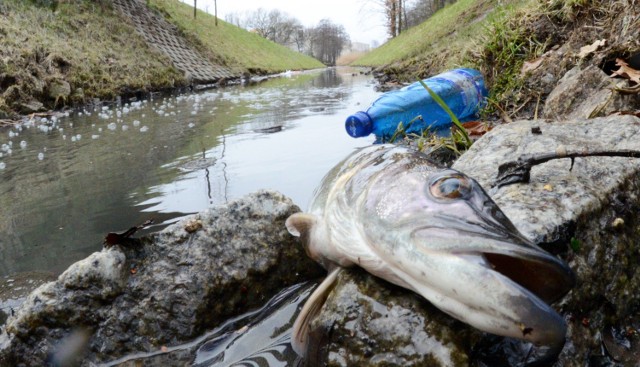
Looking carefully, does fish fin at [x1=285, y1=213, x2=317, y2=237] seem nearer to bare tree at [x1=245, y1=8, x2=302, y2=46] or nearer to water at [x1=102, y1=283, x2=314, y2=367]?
water at [x1=102, y1=283, x2=314, y2=367]

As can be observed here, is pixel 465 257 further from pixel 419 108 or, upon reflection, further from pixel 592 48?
pixel 419 108

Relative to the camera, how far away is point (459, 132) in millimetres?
4137

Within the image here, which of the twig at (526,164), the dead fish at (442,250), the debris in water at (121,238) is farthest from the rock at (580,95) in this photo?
the debris in water at (121,238)

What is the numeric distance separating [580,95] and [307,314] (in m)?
3.75

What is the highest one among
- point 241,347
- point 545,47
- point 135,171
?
point 545,47

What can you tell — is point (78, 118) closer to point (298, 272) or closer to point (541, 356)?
point (298, 272)

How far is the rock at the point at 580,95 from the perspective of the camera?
395 cm

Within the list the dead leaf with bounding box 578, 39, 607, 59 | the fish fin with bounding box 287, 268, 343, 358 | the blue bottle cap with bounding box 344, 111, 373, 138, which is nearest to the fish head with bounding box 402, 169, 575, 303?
the fish fin with bounding box 287, 268, 343, 358

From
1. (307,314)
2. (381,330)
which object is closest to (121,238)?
(307,314)

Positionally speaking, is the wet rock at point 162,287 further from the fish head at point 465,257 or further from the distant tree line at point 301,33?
the distant tree line at point 301,33

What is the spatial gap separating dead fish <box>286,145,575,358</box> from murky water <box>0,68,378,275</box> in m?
1.94

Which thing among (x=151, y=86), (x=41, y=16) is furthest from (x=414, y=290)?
(x=41, y=16)

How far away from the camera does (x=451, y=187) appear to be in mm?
1579

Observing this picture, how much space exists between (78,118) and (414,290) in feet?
38.4
